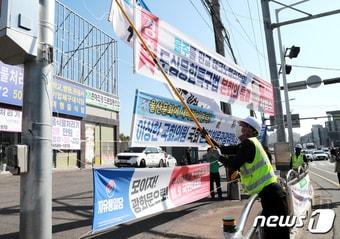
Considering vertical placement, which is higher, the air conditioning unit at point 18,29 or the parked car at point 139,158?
the air conditioning unit at point 18,29

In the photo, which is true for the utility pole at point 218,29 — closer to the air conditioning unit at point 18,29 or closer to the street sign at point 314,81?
the street sign at point 314,81

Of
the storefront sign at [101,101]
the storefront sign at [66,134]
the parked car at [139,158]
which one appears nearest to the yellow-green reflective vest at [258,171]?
the parked car at [139,158]

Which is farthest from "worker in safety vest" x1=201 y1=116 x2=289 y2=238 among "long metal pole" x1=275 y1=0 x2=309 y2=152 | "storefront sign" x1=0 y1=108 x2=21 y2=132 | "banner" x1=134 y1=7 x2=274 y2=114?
"storefront sign" x1=0 y1=108 x2=21 y2=132

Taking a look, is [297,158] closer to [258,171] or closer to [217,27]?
[217,27]

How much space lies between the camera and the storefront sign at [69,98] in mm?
28706

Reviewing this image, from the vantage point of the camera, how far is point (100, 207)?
5.52 metres

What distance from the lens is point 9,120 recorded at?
24.5 meters

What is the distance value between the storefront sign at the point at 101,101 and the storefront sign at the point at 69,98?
1.29 meters

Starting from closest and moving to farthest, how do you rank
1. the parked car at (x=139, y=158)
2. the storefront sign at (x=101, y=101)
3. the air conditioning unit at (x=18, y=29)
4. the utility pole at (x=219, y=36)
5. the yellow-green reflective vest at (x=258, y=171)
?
the air conditioning unit at (x=18, y=29) < the yellow-green reflective vest at (x=258, y=171) < the utility pole at (x=219, y=36) < the parked car at (x=139, y=158) < the storefront sign at (x=101, y=101)

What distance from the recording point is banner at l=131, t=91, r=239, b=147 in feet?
20.6

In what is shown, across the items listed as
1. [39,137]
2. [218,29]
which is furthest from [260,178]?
[218,29]

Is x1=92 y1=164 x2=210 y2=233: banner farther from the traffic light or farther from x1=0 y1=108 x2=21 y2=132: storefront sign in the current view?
x1=0 y1=108 x2=21 y2=132: storefront sign

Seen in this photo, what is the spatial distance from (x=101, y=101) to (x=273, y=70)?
24.8 meters

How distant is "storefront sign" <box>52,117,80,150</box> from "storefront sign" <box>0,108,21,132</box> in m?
2.78
